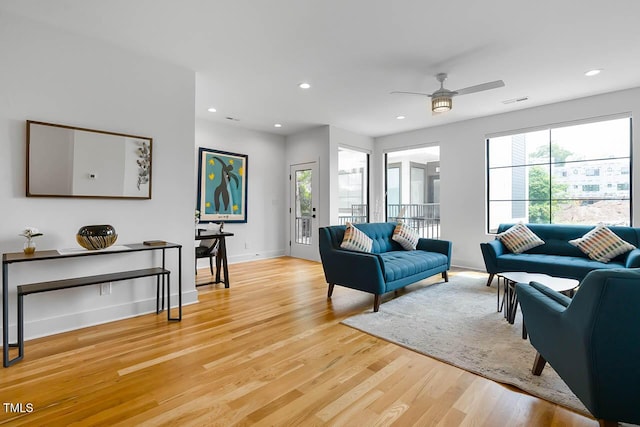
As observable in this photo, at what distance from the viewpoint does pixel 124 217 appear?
3.14 m

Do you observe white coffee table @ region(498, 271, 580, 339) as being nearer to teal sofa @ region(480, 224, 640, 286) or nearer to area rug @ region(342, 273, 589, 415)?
area rug @ region(342, 273, 589, 415)

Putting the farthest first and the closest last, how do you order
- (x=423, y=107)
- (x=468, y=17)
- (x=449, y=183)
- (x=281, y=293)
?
1. (x=449, y=183)
2. (x=423, y=107)
3. (x=281, y=293)
4. (x=468, y=17)

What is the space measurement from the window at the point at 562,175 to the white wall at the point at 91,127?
203 inches

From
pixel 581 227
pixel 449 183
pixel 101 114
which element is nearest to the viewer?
pixel 101 114

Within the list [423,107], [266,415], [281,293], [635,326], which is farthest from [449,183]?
[266,415]

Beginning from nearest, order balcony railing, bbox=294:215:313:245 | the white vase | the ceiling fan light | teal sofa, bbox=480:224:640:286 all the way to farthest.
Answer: the white vase
the ceiling fan light
teal sofa, bbox=480:224:640:286
balcony railing, bbox=294:215:313:245

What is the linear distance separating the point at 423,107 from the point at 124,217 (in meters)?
4.47

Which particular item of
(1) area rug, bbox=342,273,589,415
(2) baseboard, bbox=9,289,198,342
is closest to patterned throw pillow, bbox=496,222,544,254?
(1) area rug, bbox=342,273,589,415

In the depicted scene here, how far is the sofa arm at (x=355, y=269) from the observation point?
3297 millimetres

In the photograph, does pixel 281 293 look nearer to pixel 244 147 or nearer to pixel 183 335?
pixel 183 335

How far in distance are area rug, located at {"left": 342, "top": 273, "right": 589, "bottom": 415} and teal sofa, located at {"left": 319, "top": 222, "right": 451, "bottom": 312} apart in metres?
0.27

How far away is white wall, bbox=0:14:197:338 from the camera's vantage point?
2586 mm

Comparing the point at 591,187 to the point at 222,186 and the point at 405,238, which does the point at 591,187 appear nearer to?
the point at 405,238

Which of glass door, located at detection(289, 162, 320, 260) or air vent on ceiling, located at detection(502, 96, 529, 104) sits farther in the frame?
glass door, located at detection(289, 162, 320, 260)
